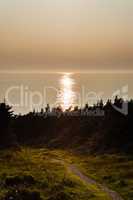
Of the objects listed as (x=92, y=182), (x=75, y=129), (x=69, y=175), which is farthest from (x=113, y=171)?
(x=75, y=129)

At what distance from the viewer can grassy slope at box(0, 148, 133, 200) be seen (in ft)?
136

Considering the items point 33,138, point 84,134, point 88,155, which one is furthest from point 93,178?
point 33,138

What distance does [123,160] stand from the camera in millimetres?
70312

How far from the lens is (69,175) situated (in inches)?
2126

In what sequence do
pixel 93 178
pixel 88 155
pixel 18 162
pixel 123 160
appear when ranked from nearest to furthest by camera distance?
pixel 93 178 → pixel 18 162 → pixel 123 160 → pixel 88 155

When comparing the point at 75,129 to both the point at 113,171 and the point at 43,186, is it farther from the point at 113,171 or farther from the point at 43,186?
the point at 43,186

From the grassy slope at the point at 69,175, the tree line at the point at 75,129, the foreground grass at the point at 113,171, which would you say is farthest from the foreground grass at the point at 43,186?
the tree line at the point at 75,129

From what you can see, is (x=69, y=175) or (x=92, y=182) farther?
(x=69, y=175)

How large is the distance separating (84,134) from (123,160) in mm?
37129

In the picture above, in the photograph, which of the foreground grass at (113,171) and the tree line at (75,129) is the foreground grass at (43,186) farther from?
the tree line at (75,129)

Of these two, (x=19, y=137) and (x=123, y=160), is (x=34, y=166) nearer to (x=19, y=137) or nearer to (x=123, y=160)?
(x=123, y=160)

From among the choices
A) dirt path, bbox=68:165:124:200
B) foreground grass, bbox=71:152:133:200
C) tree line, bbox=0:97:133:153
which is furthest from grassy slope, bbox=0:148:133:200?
tree line, bbox=0:97:133:153

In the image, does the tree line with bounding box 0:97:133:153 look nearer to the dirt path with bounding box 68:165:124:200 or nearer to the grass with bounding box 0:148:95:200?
the dirt path with bounding box 68:165:124:200

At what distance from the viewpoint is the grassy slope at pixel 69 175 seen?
4153cm
